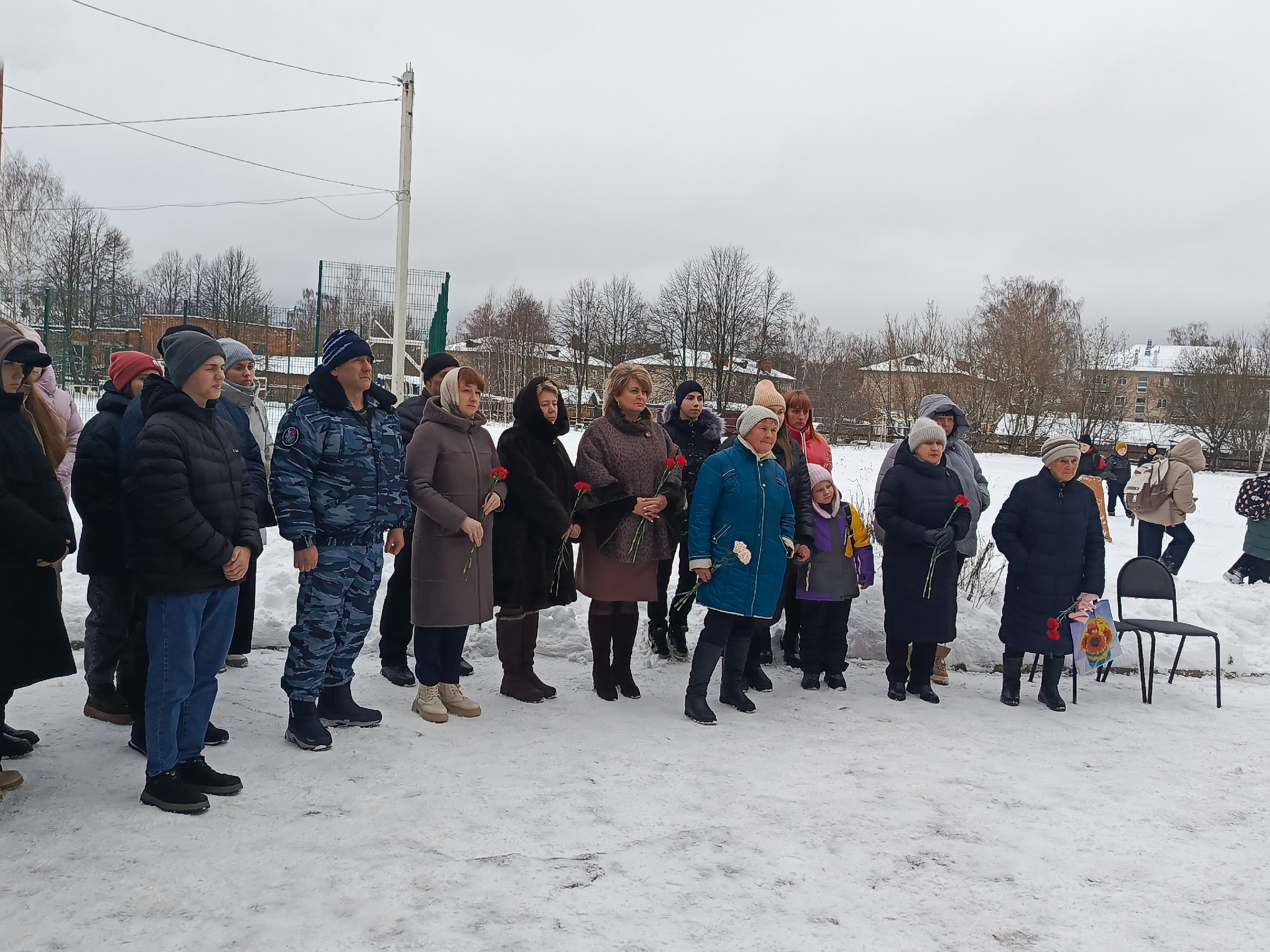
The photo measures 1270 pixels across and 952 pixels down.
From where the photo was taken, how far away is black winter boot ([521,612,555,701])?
17.2 ft

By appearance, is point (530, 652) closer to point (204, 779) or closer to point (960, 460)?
point (204, 779)

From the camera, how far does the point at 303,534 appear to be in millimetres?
3975

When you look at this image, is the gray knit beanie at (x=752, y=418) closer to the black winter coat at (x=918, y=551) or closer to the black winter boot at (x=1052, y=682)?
the black winter coat at (x=918, y=551)

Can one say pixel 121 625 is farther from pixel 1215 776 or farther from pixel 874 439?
pixel 874 439

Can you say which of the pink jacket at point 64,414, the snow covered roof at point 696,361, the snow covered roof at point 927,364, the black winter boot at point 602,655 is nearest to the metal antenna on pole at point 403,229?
the pink jacket at point 64,414

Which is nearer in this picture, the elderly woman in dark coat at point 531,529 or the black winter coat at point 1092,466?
the elderly woman in dark coat at point 531,529

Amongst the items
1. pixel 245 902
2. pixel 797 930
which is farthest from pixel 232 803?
pixel 797 930

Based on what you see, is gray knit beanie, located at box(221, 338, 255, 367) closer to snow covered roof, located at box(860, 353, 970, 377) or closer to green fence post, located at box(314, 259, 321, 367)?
green fence post, located at box(314, 259, 321, 367)

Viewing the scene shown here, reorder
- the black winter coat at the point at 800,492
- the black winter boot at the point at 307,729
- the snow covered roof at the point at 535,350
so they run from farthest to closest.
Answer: the snow covered roof at the point at 535,350, the black winter coat at the point at 800,492, the black winter boot at the point at 307,729

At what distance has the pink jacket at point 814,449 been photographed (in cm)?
614

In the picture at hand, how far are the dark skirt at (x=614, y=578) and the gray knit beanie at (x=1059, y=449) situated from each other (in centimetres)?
260

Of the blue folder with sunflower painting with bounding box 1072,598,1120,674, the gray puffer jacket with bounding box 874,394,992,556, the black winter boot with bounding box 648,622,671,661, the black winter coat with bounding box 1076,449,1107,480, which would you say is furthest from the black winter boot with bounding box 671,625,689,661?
the black winter coat with bounding box 1076,449,1107,480

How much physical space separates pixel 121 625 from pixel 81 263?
3504 centimetres

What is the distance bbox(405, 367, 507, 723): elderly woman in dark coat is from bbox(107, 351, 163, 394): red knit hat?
1.33 meters
